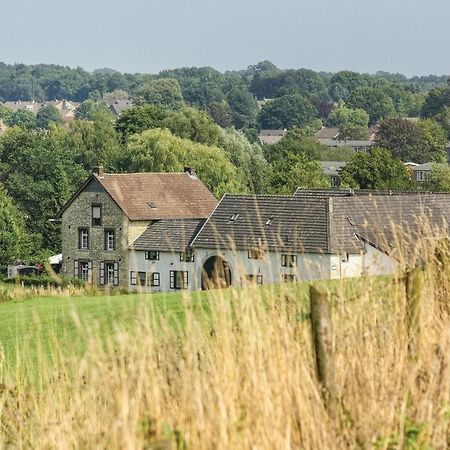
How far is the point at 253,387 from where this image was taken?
6.63 m

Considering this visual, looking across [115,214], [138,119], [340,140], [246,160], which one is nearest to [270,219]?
[115,214]

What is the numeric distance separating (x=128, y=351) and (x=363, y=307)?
162cm

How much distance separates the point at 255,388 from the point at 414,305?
153 centimetres

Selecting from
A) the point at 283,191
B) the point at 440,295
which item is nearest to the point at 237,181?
the point at 283,191

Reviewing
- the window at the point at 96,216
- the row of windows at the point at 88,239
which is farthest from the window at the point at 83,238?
the window at the point at 96,216

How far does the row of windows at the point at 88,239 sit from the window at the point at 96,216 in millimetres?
526

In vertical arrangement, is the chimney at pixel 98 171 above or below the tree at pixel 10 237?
above

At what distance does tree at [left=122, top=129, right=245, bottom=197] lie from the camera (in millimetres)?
70062

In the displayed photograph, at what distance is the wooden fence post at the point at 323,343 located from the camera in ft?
21.7

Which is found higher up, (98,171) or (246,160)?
(246,160)

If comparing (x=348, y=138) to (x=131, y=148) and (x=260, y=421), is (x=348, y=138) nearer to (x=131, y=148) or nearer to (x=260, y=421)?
(x=131, y=148)

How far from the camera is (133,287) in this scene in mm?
51094

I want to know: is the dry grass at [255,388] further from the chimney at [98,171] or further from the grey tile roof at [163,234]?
the chimney at [98,171]

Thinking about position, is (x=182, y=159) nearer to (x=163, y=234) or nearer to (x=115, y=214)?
(x=115, y=214)
